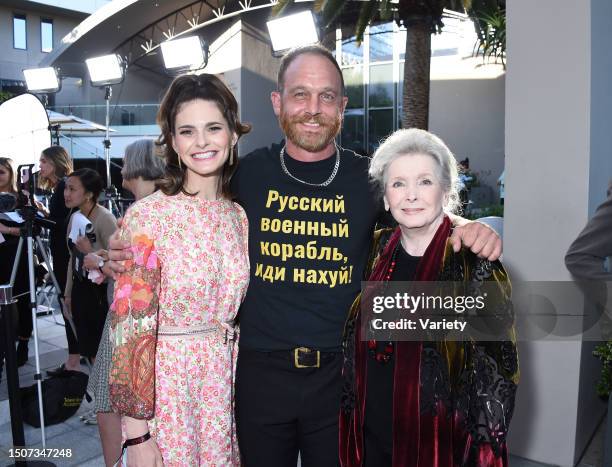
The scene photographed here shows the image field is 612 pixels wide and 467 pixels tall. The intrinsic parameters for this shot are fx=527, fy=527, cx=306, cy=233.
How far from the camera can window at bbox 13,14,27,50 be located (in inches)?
999

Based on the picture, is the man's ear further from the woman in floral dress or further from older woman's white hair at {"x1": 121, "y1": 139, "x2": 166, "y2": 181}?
older woman's white hair at {"x1": 121, "y1": 139, "x2": 166, "y2": 181}

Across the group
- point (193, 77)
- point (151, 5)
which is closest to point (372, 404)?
point (193, 77)

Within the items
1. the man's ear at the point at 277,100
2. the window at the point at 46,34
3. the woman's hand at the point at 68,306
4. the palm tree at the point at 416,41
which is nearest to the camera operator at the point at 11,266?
the woman's hand at the point at 68,306

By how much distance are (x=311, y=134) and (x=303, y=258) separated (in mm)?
488

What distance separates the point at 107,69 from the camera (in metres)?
9.50

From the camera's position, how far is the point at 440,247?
168 cm

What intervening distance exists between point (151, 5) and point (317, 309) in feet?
68.9

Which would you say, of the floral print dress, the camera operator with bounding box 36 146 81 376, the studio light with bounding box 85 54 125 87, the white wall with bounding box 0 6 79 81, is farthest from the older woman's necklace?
the white wall with bounding box 0 6 79 81

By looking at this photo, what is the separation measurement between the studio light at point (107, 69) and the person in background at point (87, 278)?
237 inches

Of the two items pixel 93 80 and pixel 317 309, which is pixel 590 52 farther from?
pixel 93 80

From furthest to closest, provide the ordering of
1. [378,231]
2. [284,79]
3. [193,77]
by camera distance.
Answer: [284,79] → [378,231] → [193,77]

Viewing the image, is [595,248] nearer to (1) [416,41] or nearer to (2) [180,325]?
(2) [180,325]

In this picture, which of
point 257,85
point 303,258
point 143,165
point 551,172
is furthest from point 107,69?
point 303,258

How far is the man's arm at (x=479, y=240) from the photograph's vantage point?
158 centimetres
